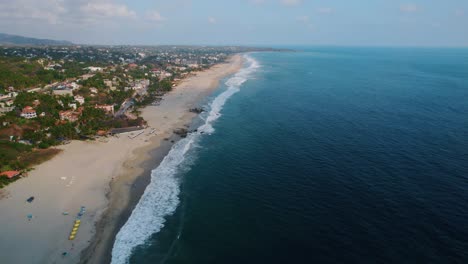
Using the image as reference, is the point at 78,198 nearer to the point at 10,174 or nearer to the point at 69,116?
the point at 10,174

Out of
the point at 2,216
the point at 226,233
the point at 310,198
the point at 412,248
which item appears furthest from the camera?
the point at 310,198

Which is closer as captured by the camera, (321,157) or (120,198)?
(120,198)

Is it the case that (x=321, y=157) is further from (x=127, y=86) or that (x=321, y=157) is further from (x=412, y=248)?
(x=127, y=86)

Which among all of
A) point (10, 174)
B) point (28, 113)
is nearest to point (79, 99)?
point (28, 113)

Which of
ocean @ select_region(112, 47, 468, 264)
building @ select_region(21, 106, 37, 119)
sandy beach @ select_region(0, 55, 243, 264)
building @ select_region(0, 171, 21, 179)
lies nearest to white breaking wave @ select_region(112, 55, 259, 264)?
ocean @ select_region(112, 47, 468, 264)

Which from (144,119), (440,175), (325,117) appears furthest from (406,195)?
(144,119)

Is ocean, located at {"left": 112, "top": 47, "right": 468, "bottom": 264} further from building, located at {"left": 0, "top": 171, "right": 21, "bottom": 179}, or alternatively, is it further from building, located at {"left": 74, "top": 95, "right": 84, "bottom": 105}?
building, located at {"left": 74, "top": 95, "right": 84, "bottom": 105}
